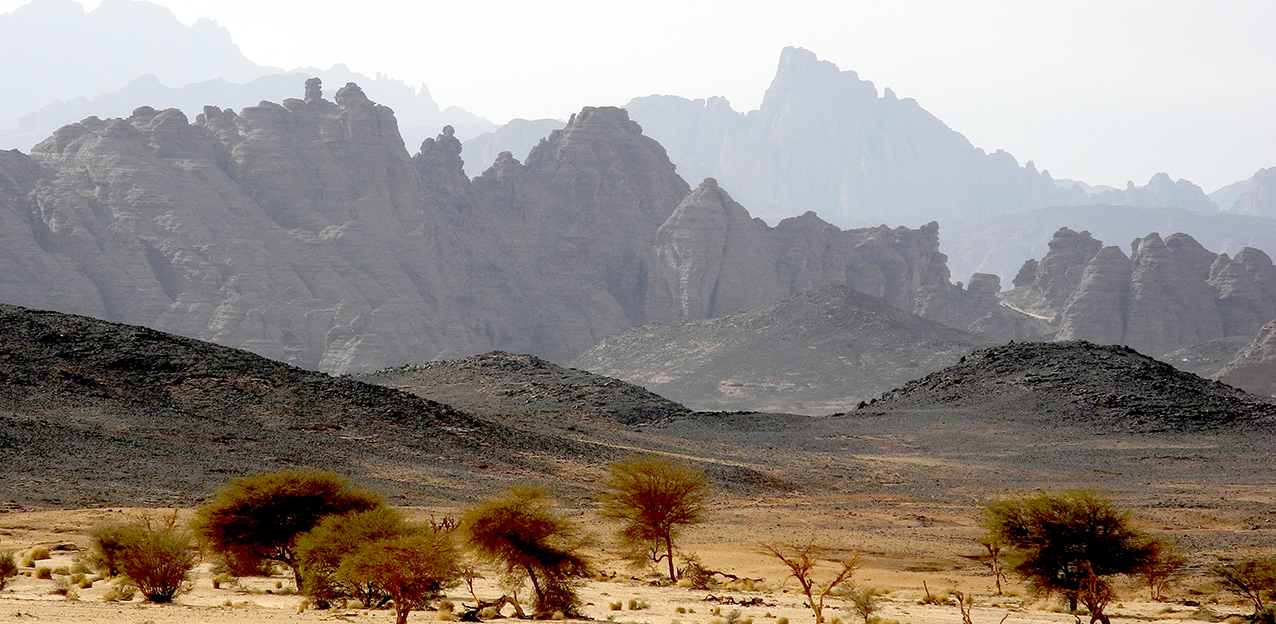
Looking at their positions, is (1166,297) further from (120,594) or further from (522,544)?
(120,594)

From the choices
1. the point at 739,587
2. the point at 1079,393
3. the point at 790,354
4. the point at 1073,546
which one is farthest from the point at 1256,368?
the point at 739,587

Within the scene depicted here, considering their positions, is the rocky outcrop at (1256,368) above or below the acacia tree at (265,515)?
above

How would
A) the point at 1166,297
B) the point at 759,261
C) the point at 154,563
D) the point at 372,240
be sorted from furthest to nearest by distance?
the point at 759,261 < the point at 1166,297 < the point at 372,240 < the point at 154,563

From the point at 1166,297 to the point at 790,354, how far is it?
68462 millimetres

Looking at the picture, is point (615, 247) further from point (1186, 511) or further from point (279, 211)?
point (1186, 511)

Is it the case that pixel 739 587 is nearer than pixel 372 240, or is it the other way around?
pixel 739 587

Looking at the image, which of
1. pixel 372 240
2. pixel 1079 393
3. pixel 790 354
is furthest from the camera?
pixel 372 240

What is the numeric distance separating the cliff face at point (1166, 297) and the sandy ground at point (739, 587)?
132m

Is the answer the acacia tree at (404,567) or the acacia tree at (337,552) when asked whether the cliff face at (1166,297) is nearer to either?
the acacia tree at (337,552)

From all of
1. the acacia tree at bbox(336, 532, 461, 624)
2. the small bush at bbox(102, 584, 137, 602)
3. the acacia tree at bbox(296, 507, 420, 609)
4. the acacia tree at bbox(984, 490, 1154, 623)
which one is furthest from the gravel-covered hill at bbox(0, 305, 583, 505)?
the acacia tree at bbox(984, 490, 1154, 623)

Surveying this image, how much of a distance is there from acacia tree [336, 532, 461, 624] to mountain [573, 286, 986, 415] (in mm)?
97123

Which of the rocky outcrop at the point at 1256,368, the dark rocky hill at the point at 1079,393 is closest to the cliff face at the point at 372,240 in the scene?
the rocky outcrop at the point at 1256,368

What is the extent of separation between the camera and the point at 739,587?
97.2 feet

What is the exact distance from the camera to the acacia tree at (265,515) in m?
26.1
